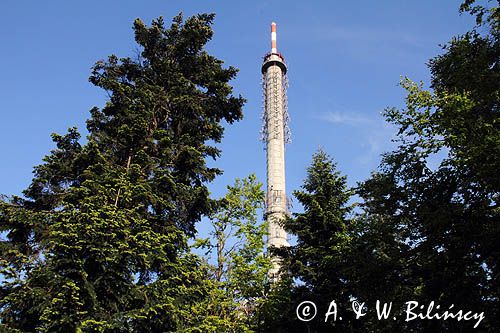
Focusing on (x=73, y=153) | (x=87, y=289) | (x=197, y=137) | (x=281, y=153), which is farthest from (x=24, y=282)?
(x=281, y=153)

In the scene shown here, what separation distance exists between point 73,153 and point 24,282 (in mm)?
4615

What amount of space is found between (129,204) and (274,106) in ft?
162

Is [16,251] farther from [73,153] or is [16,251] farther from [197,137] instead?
[197,137]

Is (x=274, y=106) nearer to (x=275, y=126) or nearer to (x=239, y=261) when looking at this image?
(x=275, y=126)

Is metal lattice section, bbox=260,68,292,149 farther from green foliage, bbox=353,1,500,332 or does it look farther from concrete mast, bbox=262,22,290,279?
green foliage, bbox=353,1,500,332

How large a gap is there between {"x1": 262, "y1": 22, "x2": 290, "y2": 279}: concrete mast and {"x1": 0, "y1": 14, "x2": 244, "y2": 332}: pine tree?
108 ft

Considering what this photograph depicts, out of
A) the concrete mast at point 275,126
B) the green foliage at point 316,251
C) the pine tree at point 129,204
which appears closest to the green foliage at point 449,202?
the green foliage at point 316,251

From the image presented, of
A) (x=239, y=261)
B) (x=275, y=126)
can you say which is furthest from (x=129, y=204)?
(x=275, y=126)

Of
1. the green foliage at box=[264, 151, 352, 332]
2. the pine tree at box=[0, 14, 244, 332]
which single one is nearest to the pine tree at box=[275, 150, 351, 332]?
the green foliage at box=[264, 151, 352, 332]

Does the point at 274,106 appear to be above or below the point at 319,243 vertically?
above

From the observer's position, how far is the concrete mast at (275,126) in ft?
172

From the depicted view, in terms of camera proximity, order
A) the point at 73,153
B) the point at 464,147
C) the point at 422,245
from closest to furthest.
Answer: the point at 464,147 < the point at 422,245 < the point at 73,153

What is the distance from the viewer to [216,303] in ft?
47.2

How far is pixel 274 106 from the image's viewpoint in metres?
62.3
